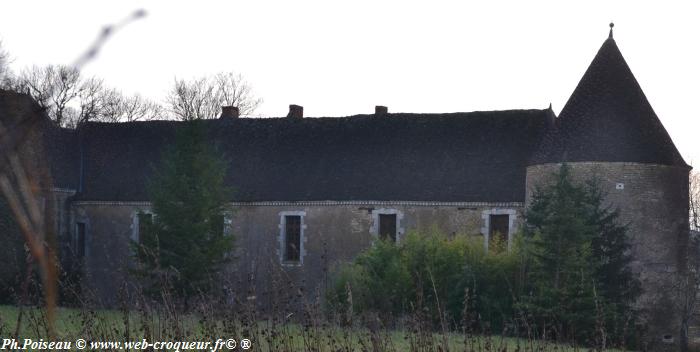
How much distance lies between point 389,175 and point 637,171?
758cm

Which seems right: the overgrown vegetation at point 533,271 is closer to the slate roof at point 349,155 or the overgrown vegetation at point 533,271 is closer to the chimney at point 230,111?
the slate roof at point 349,155

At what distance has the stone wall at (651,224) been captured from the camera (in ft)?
75.0

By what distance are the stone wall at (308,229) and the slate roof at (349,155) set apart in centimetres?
28

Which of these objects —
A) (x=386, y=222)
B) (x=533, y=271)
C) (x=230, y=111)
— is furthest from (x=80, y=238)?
(x=533, y=271)

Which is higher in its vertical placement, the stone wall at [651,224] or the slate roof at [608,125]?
the slate roof at [608,125]

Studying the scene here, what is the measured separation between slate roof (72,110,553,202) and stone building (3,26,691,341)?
0.14 feet

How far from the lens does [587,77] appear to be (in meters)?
25.1

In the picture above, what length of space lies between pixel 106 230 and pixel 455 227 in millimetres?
11287

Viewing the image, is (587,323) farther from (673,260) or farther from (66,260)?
(66,260)

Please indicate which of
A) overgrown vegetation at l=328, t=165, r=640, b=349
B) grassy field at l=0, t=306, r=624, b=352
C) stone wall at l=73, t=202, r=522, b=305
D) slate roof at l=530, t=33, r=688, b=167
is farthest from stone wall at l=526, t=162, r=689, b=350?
grassy field at l=0, t=306, r=624, b=352

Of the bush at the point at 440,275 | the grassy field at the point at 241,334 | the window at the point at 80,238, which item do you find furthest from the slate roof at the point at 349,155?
the grassy field at the point at 241,334

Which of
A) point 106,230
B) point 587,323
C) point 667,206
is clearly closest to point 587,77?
point 667,206

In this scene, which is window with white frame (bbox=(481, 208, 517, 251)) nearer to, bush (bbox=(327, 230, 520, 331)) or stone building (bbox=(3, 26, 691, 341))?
stone building (bbox=(3, 26, 691, 341))

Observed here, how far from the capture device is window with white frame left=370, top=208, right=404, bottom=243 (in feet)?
86.8
